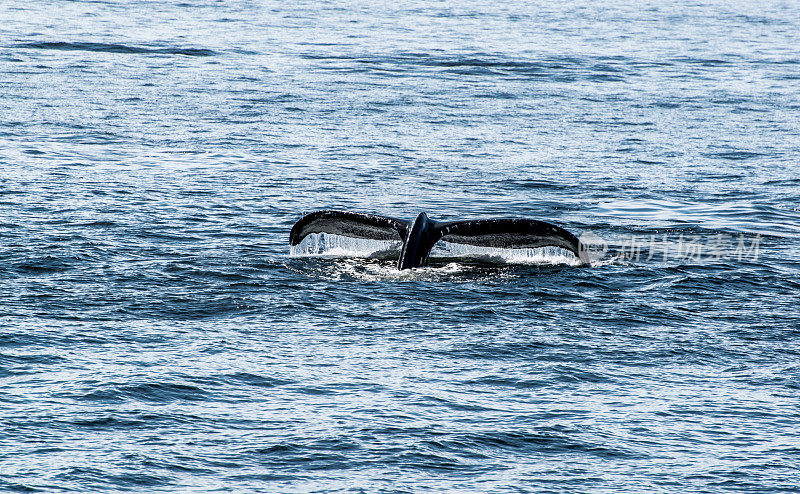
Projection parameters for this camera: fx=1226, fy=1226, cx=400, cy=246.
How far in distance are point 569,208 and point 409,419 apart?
10.4 m

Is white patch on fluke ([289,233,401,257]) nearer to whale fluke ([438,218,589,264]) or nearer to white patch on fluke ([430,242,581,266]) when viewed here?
white patch on fluke ([430,242,581,266])

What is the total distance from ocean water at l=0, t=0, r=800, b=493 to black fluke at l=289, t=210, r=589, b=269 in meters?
0.38

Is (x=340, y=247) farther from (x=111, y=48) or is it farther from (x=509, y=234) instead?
(x=111, y=48)

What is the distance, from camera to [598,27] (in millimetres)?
58219

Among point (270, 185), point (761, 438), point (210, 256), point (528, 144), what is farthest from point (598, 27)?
point (761, 438)

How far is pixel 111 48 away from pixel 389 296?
3134 cm

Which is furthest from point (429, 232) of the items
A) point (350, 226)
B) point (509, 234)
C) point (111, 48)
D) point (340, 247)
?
point (111, 48)

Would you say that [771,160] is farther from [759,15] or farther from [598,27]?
[759,15]

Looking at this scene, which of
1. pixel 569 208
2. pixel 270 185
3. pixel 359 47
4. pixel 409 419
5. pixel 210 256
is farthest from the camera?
pixel 359 47

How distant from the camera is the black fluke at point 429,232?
16.4 metres

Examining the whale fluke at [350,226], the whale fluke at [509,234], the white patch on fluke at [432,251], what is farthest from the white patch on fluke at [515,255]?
the whale fluke at [350,226]

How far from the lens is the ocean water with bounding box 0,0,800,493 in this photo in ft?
35.6

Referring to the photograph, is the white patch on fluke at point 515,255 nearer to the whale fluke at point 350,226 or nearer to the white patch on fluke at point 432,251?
the white patch on fluke at point 432,251

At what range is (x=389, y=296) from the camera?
15.4 metres
